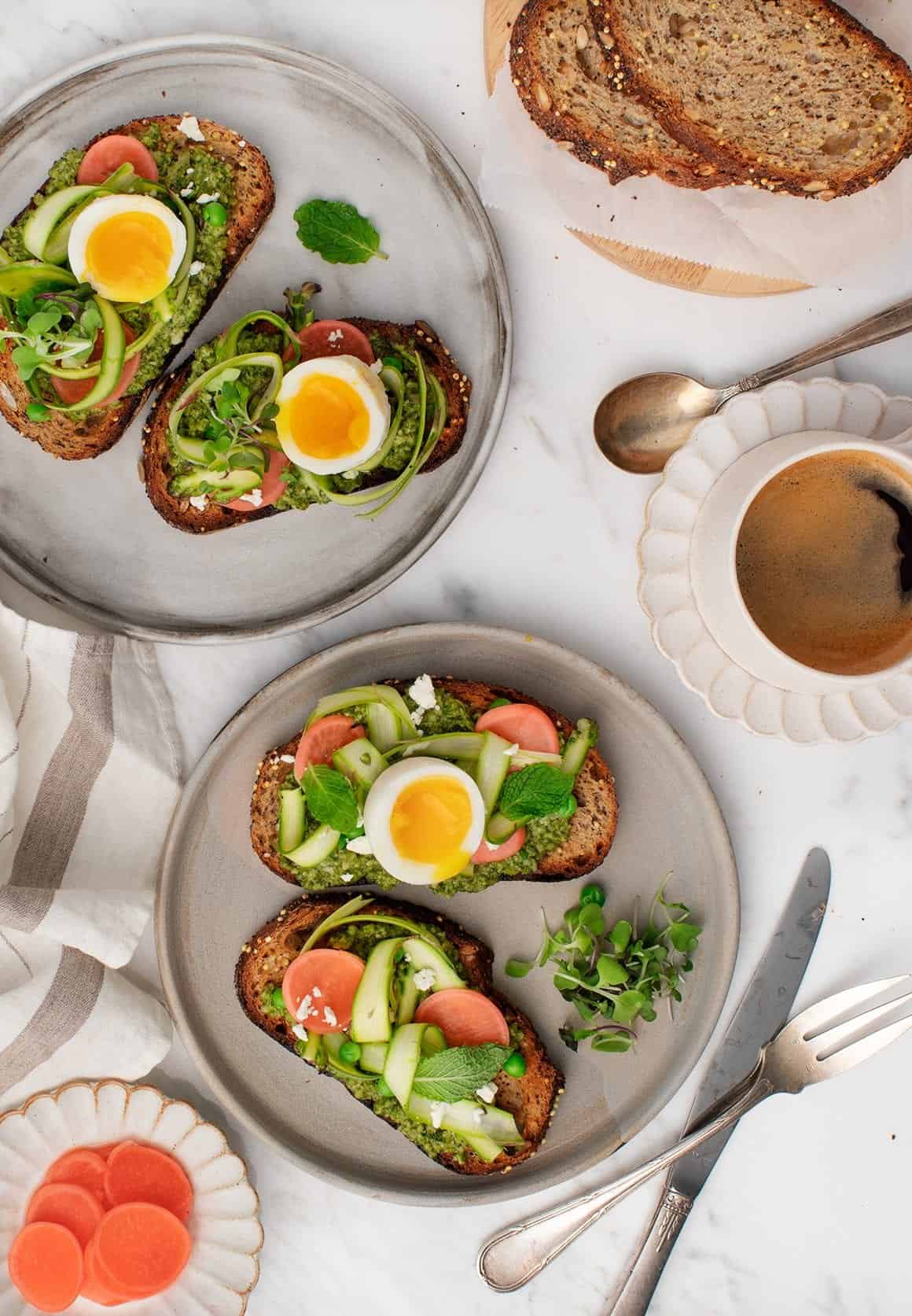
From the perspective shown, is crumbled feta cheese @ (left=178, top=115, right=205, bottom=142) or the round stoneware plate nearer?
crumbled feta cheese @ (left=178, top=115, right=205, bottom=142)

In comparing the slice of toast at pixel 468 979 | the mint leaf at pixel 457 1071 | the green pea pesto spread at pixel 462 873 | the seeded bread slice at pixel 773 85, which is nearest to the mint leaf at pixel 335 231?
the seeded bread slice at pixel 773 85

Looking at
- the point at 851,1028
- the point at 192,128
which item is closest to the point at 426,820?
the point at 851,1028

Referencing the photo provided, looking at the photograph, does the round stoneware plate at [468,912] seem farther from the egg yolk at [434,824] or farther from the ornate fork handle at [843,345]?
the ornate fork handle at [843,345]

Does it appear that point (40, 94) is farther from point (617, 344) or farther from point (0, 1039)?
point (0, 1039)

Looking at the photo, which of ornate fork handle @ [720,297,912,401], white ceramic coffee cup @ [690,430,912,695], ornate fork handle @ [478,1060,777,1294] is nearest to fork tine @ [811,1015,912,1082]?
ornate fork handle @ [478,1060,777,1294]

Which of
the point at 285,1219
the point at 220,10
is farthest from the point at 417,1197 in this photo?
the point at 220,10

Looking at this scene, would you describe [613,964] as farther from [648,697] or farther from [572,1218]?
[572,1218]

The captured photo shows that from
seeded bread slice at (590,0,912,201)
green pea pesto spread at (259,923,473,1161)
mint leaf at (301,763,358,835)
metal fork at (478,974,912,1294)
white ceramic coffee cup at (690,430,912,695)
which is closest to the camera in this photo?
white ceramic coffee cup at (690,430,912,695)

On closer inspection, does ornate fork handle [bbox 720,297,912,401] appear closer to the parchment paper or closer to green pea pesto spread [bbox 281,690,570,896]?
the parchment paper
